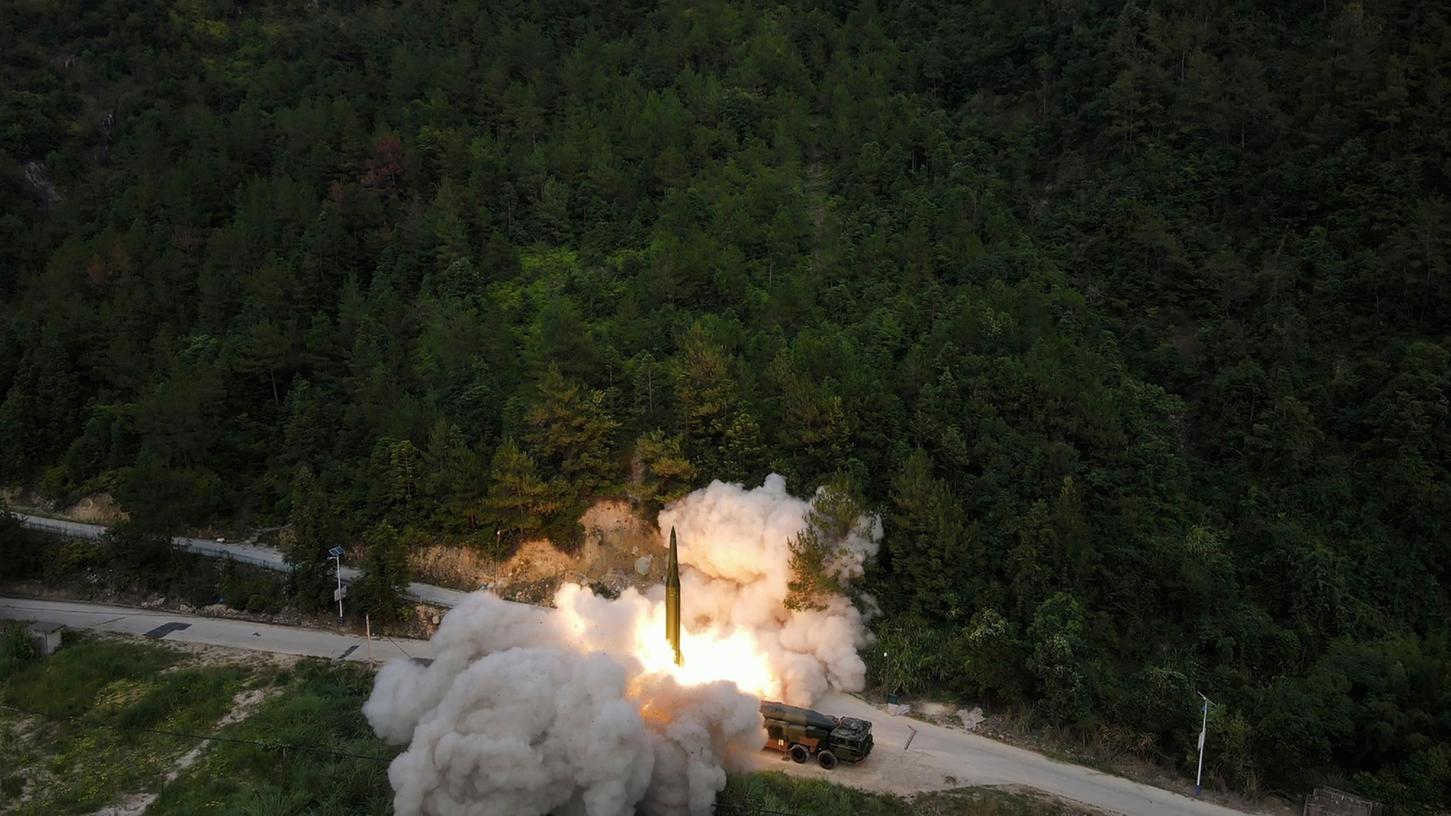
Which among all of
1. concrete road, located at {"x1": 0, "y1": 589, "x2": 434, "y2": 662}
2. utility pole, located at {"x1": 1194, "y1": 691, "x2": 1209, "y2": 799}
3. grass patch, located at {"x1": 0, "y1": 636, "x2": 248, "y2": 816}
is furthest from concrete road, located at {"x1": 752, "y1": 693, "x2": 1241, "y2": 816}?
grass patch, located at {"x1": 0, "y1": 636, "x2": 248, "y2": 816}

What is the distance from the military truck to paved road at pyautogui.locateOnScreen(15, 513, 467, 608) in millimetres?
14934

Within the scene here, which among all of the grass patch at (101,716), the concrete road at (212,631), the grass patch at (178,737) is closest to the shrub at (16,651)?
the grass patch at (178,737)

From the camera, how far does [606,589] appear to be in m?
34.8

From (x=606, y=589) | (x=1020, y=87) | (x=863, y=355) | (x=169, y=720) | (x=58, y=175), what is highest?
(x=1020, y=87)

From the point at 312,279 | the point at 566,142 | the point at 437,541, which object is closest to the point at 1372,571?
the point at 437,541

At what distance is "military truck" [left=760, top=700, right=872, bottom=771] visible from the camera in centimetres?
2467

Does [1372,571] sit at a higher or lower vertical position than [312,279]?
lower

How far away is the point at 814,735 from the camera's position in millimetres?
24969

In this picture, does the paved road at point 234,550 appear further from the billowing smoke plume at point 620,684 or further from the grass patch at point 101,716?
the billowing smoke plume at point 620,684

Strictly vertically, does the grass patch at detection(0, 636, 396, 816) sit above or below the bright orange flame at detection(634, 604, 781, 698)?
below

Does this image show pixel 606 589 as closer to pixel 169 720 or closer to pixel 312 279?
pixel 169 720

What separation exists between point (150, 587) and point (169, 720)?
40.9 feet

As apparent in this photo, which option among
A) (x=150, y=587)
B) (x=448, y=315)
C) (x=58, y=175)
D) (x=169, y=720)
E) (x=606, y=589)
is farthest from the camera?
(x=58, y=175)

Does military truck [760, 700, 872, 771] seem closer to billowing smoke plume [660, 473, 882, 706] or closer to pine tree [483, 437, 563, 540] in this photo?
billowing smoke plume [660, 473, 882, 706]
